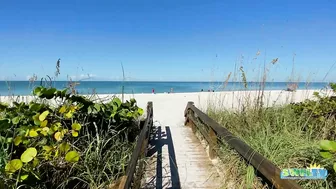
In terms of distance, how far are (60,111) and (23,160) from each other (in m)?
0.65

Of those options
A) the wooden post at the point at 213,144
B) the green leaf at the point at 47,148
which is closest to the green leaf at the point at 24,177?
the green leaf at the point at 47,148

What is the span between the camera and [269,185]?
7.03 feet

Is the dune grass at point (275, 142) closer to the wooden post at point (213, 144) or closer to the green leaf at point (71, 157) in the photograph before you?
the wooden post at point (213, 144)

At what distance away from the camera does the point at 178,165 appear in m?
3.21

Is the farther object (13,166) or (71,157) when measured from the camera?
(71,157)

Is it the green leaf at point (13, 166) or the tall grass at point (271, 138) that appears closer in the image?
the green leaf at point (13, 166)

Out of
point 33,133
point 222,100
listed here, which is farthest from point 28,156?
point 222,100

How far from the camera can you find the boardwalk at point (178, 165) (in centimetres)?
264

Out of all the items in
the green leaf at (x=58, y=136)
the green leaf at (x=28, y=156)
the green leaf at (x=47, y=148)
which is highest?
the green leaf at (x=58, y=136)

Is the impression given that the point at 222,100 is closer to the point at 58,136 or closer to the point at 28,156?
the point at 58,136

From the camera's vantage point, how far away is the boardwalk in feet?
8.67

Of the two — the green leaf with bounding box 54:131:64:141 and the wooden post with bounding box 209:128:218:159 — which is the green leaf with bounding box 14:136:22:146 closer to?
Result: the green leaf with bounding box 54:131:64:141

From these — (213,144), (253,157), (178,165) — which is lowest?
(178,165)

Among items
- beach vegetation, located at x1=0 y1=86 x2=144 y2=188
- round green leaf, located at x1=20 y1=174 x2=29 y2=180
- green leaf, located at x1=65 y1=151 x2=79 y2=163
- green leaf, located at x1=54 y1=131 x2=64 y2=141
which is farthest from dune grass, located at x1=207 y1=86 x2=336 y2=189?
round green leaf, located at x1=20 y1=174 x2=29 y2=180
